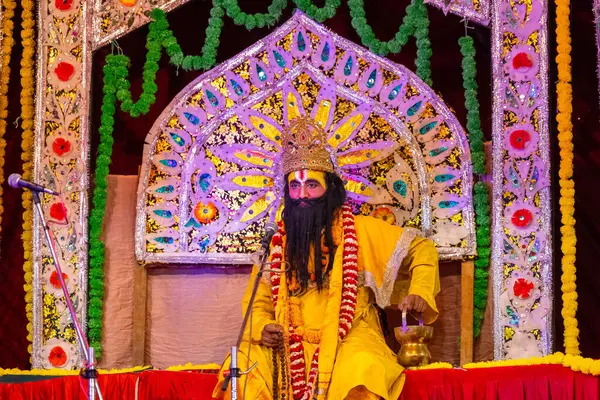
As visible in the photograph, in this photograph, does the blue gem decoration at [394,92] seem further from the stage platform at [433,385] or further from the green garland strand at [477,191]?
the stage platform at [433,385]

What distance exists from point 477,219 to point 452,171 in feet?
1.11

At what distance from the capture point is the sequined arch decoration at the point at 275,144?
6023 millimetres

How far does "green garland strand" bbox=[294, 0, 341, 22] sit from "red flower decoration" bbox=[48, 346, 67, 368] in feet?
8.72

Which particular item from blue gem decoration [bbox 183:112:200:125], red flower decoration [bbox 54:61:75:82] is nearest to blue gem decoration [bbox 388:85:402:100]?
blue gem decoration [bbox 183:112:200:125]

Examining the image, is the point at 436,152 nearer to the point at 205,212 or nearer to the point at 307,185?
the point at 307,185

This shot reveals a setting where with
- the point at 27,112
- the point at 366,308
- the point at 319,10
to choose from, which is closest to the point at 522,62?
the point at 319,10

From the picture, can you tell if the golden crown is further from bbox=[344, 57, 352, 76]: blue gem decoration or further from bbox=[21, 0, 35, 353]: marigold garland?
bbox=[21, 0, 35, 353]: marigold garland

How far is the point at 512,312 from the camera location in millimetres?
5656

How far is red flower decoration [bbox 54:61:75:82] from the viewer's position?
617 cm

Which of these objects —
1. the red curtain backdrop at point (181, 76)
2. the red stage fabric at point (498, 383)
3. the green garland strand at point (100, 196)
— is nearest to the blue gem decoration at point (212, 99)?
the red curtain backdrop at point (181, 76)

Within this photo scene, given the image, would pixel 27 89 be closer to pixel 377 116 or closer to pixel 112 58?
pixel 112 58

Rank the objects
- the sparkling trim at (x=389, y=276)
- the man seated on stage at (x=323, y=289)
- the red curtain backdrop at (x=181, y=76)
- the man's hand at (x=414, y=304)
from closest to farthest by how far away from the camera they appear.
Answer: the man seated on stage at (x=323, y=289) < the man's hand at (x=414, y=304) < the sparkling trim at (x=389, y=276) < the red curtain backdrop at (x=181, y=76)

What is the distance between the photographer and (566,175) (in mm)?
5516

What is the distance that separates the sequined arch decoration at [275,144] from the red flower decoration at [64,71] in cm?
65
